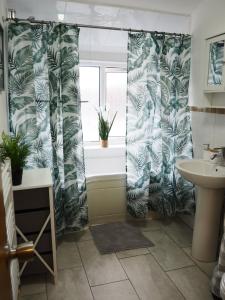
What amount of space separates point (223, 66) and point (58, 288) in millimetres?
2134

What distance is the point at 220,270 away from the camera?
1753 mm

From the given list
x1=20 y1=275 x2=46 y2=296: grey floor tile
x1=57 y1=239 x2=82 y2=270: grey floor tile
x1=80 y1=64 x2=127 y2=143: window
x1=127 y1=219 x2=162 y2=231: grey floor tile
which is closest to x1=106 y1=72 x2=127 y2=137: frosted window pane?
x1=80 y1=64 x2=127 y2=143: window

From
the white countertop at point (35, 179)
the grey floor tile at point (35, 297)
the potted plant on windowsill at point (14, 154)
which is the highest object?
the potted plant on windowsill at point (14, 154)

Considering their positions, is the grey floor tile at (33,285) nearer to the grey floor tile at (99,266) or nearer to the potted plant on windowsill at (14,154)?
the grey floor tile at (99,266)

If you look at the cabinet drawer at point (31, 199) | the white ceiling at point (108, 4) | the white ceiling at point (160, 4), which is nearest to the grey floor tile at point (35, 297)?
the cabinet drawer at point (31, 199)

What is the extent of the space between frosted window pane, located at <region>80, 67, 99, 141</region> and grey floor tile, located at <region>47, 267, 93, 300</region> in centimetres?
159

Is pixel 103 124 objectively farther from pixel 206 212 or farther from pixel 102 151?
pixel 206 212

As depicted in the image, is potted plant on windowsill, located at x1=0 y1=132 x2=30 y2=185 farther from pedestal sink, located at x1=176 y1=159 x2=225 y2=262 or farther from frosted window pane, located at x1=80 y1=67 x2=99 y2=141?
frosted window pane, located at x1=80 y1=67 x2=99 y2=141

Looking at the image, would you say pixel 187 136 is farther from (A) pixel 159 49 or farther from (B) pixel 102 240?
(B) pixel 102 240

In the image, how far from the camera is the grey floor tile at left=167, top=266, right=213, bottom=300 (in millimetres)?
1827

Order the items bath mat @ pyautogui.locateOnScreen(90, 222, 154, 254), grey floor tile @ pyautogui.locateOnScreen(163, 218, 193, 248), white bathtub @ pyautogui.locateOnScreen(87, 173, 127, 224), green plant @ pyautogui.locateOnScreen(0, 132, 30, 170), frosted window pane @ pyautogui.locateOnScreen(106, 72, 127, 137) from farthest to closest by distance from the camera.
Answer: frosted window pane @ pyautogui.locateOnScreen(106, 72, 127, 137) → white bathtub @ pyautogui.locateOnScreen(87, 173, 127, 224) → grey floor tile @ pyautogui.locateOnScreen(163, 218, 193, 248) → bath mat @ pyautogui.locateOnScreen(90, 222, 154, 254) → green plant @ pyautogui.locateOnScreen(0, 132, 30, 170)

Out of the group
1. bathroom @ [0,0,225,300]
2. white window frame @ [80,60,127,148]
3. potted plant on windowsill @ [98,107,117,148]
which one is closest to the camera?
bathroom @ [0,0,225,300]

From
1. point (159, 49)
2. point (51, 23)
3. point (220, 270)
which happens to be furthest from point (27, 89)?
point (220, 270)

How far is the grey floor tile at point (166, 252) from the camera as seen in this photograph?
217 centimetres
